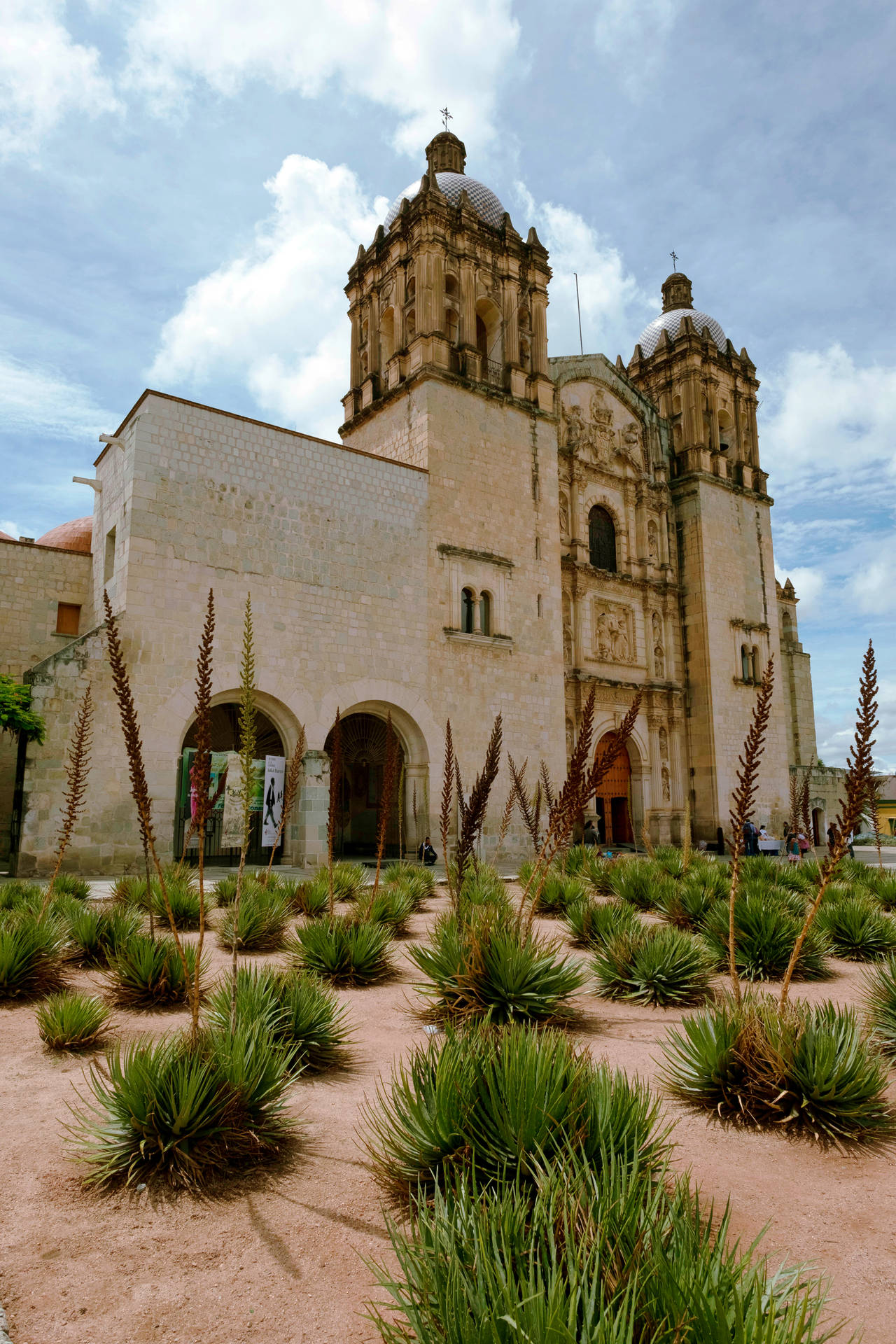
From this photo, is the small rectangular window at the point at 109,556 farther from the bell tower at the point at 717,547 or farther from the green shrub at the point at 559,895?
the bell tower at the point at 717,547

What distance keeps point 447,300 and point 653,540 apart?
1035 cm

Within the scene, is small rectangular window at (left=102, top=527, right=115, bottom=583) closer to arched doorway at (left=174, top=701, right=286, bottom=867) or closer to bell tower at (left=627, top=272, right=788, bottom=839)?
arched doorway at (left=174, top=701, right=286, bottom=867)

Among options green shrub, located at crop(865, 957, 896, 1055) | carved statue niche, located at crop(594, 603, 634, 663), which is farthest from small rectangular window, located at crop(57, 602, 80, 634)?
green shrub, located at crop(865, 957, 896, 1055)

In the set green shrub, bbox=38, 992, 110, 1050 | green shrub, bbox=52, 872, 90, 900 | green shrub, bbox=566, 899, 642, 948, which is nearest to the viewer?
green shrub, bbox=38, 992, 110, 1050

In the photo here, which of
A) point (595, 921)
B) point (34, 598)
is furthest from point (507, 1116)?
point (34, 598)

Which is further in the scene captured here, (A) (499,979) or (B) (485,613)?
(B) (485,613)

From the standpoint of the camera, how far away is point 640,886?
A: 10070 mm

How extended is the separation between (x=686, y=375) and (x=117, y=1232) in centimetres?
2952

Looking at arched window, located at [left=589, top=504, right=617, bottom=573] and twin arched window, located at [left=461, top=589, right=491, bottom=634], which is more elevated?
arched window, located at [left=589, top=504, right=617, bottom=573]

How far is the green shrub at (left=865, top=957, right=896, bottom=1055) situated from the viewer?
472cm

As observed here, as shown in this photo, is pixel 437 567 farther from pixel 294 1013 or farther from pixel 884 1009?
pixel 294 1013

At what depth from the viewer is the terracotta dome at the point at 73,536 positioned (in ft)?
64.2

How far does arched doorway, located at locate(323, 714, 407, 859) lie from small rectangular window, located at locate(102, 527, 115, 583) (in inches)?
240

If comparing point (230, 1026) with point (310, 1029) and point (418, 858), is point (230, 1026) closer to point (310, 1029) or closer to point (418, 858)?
point (310, 1029)
